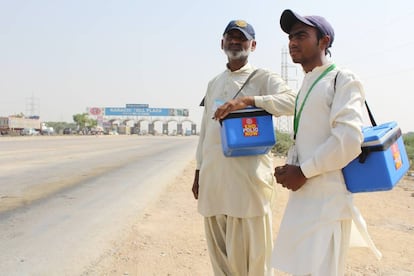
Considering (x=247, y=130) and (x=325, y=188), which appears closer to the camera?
(x=325, y=188)

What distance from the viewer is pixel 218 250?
3.07 meters

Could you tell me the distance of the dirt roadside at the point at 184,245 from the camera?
4239mm

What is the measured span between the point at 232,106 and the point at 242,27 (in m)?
0.64

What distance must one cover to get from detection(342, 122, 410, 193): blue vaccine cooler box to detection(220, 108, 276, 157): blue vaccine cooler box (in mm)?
630

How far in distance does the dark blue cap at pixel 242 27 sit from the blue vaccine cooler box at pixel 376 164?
1172 millimetres

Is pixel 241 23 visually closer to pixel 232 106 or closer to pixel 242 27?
pixel 242 27

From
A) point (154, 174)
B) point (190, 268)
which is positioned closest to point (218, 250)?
point (190, 268)

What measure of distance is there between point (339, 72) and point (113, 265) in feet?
10.3

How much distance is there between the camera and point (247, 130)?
8.48ft

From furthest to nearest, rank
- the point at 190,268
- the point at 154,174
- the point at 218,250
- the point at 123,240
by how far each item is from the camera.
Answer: the point at 154,174 → the point at 123,240 → the point at 190,268 → the point at 218,250

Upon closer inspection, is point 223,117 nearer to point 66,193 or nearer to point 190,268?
point 190,268

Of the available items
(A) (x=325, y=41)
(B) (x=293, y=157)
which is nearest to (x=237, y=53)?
(A) (x=325, y=41)

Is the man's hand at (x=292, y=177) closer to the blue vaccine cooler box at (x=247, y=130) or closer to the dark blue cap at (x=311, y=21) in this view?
the blue vaccine cooler box at (x=247, y=130)

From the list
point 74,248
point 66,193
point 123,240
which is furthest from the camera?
point 66,193
